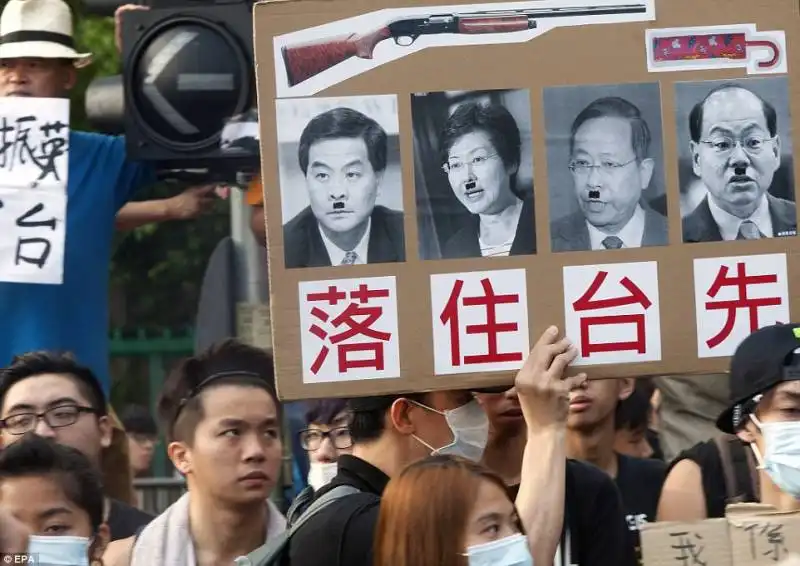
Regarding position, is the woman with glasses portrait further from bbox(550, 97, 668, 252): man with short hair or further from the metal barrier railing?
the metal barrier railing

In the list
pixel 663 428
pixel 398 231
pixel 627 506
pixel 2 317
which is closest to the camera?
pixel 398 231

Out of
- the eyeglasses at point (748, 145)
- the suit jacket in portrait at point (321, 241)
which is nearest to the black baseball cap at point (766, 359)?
the eyeglasses at point (748, 145)

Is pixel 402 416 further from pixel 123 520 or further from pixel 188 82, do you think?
pixel 188 82

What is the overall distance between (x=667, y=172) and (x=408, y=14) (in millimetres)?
739

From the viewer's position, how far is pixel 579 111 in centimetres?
495

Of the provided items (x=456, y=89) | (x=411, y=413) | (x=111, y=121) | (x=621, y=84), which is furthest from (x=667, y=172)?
(x=111, y=121)

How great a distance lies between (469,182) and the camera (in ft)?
16.2

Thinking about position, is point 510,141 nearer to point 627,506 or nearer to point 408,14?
point 408,14

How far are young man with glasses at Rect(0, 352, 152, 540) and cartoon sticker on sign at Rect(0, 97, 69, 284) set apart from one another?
0.35 meters

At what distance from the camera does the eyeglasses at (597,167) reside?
4.95m

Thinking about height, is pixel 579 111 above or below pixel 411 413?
above

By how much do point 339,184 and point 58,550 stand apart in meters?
1.15

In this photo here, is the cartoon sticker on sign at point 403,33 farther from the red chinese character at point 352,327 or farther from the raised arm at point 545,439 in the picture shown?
the raised arm at point 545,439

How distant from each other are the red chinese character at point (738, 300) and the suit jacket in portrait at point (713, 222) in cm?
9
